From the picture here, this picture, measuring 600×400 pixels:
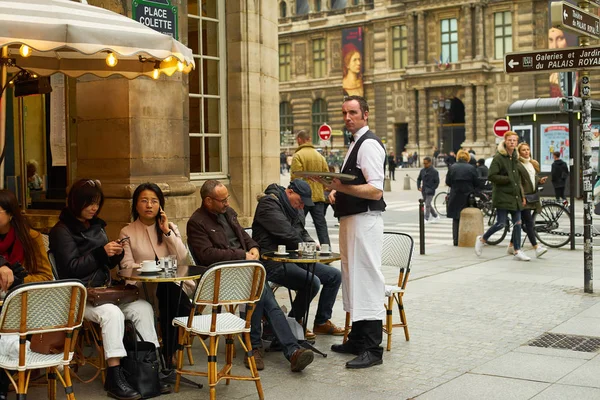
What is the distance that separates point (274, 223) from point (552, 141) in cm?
2356

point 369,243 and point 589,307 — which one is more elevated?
point 369,243

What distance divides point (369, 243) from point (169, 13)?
4740mm

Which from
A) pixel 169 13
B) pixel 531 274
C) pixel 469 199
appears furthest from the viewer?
pixel 469 199

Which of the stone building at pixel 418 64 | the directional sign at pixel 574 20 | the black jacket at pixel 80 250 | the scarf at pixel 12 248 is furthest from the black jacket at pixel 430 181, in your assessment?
the stone building at pixel 418 64

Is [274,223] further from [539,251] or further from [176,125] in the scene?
[539,251]

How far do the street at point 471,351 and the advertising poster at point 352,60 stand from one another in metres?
53.9

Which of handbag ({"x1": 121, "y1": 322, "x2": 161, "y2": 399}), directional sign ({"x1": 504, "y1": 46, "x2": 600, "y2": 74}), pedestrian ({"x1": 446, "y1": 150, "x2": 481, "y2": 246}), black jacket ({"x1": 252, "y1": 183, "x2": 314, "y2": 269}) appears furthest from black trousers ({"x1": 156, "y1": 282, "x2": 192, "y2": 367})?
pedestrian ({"x1": 446, "y1": 150, "x2": 481, "y2": 246})

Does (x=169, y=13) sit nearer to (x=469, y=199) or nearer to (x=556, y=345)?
(x=556, y=345)

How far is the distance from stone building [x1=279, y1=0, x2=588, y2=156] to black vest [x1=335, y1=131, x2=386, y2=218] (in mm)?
49903

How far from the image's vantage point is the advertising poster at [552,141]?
2850 centimetres

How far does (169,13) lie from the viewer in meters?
9.77

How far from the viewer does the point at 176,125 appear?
959cm

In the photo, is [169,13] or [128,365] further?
[169,13]

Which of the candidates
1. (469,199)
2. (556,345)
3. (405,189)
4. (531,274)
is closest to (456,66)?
(405,189)
